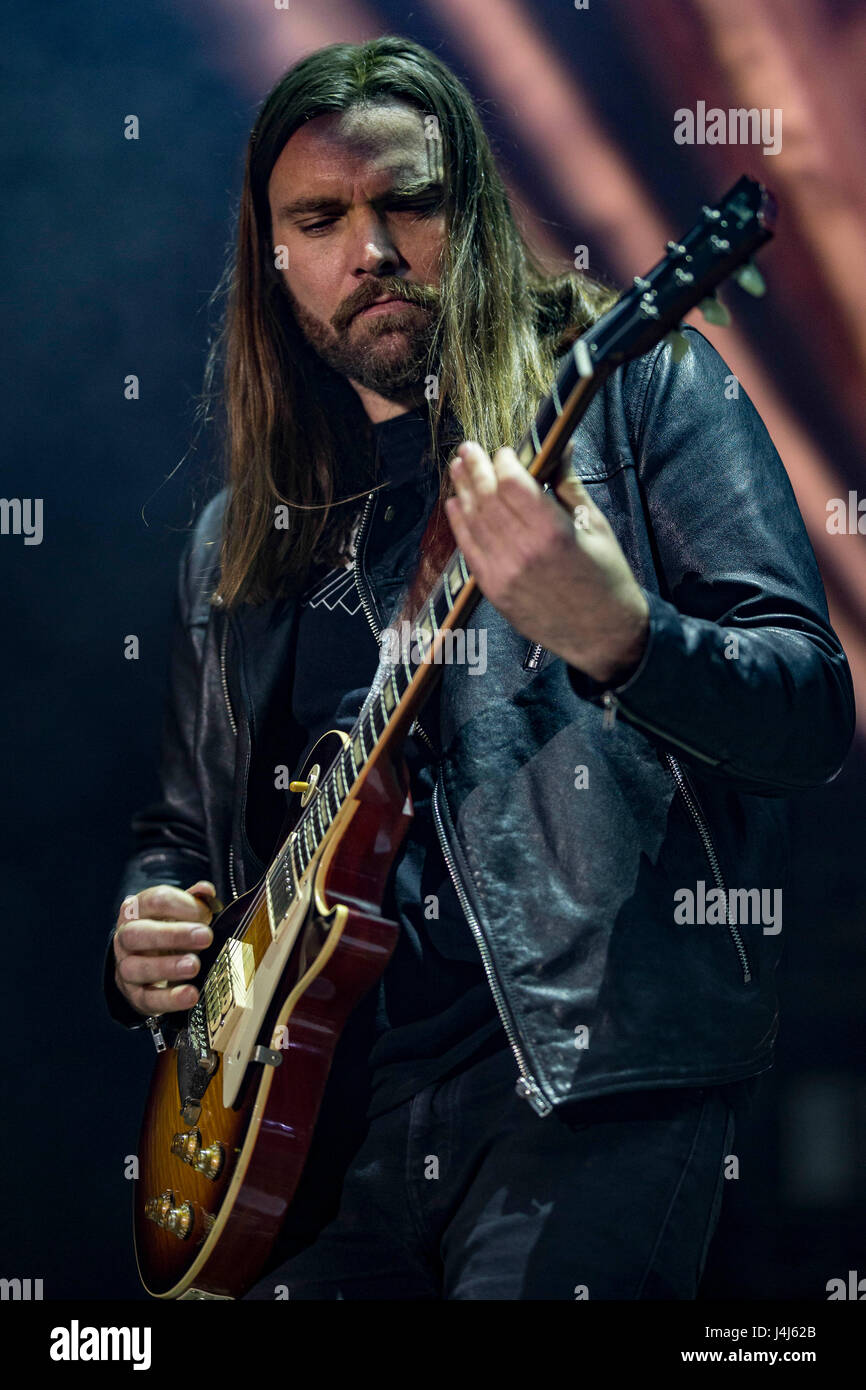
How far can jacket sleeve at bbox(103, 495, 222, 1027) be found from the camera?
95.4 inches

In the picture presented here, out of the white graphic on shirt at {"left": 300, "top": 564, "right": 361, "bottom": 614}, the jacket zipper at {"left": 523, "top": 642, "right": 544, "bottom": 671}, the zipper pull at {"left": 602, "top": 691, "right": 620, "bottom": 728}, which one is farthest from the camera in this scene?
the white graphic on shirt at {"left": 300, "top": 564, "right": 361, "bottom": 614}

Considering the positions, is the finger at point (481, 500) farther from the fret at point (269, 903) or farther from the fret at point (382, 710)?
the fret at point (269, 903)

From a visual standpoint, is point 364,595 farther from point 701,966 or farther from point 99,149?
point 99,149

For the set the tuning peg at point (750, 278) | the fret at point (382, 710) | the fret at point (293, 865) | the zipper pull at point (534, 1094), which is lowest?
the zipper pull at point (534, 1094)

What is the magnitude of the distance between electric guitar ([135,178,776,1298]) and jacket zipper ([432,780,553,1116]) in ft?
0.21

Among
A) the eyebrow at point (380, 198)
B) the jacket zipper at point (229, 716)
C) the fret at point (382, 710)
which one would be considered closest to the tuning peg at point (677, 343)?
the fret at point (382, 710)

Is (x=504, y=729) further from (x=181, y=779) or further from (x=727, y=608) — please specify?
(x=181, y=779)

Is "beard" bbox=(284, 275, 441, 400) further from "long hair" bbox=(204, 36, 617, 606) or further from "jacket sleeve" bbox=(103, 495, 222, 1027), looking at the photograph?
"jacket sleeve" bbox=(103, 495, 222, 1027)

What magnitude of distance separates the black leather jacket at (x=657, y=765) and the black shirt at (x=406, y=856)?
10 centimetres

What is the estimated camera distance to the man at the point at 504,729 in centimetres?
152

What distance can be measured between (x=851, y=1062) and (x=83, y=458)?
6.30 feet

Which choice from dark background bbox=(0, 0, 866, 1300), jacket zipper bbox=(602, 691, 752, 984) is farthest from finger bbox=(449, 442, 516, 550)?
dark background bbox=(0, 0, 866, 1300)

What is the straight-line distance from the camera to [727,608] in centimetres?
170

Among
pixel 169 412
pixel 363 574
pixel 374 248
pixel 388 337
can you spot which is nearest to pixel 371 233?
pixel 374 248
